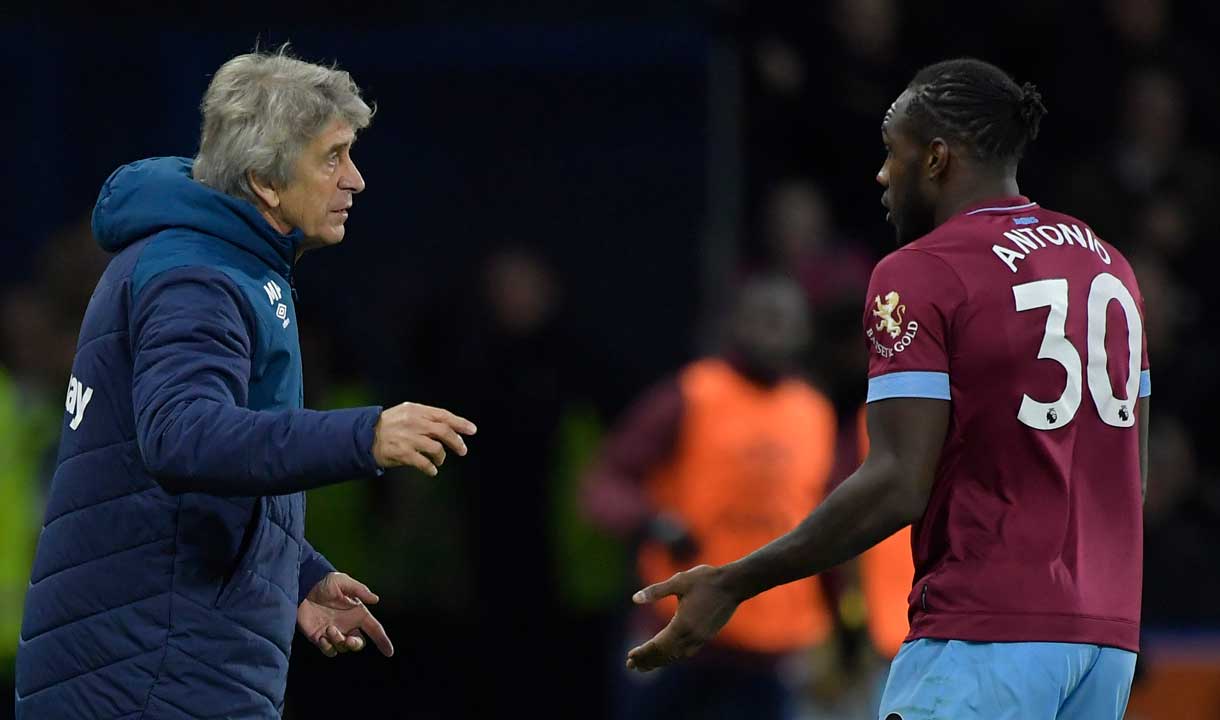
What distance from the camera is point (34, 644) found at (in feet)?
12.5

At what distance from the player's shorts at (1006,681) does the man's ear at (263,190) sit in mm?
1540

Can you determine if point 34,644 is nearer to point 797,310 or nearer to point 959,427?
point 959,427

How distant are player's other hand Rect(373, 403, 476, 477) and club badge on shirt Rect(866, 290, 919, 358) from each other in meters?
0.84

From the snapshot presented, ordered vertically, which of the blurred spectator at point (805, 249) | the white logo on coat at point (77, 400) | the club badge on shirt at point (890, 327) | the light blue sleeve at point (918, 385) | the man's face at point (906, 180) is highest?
the blurred spectator at point (805, 249)

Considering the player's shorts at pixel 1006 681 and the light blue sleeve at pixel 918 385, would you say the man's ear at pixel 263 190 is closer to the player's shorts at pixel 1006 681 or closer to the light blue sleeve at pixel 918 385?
the light blue sleeve at pixel 918 385

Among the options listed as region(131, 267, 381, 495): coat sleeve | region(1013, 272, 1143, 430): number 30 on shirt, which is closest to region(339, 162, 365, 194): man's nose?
region(131, 267, 381, 495): coat sleeve

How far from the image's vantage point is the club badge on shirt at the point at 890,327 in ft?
12.4

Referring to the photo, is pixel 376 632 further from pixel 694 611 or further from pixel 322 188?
pixel 322 188

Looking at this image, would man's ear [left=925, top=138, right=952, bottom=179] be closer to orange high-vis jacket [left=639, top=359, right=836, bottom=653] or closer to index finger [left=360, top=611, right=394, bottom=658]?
index finger [left=360, top=611, right=394, bottom=658]

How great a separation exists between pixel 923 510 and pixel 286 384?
1.27 metres

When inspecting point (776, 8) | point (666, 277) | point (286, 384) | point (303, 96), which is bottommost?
point (286, 384)

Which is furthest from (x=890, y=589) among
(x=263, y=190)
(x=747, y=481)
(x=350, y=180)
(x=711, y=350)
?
(x=263, y=190)

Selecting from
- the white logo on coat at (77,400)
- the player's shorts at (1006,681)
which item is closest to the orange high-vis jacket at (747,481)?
the player's shorts at (1006,681)

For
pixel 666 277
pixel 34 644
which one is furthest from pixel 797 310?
pixel 34 644
